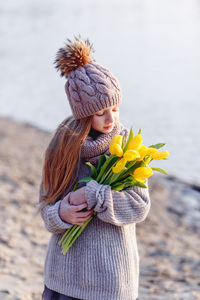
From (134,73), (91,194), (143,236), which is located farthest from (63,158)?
(134,73)

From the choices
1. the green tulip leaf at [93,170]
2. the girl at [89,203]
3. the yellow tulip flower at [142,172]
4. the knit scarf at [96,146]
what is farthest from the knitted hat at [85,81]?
the yellow tulip flower at [142,172]

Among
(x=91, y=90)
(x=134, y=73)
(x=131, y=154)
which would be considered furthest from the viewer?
(x=134, y=73)

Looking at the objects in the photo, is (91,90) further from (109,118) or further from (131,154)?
(131,154)

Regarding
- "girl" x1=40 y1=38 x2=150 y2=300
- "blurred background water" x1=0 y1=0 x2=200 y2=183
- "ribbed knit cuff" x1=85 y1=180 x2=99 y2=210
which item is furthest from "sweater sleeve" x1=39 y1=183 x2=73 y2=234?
"blurred background water" x1=0 y1=0 x2=200 y2=183

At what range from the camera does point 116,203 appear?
2000mm

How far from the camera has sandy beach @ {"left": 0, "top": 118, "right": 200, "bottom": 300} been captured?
362cm

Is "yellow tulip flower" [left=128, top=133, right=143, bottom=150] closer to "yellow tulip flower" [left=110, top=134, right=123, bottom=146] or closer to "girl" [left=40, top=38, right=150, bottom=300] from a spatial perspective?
"yellow tulip flower" [left=110, top=134, right=123, bottom=146]

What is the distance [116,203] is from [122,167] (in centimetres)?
17

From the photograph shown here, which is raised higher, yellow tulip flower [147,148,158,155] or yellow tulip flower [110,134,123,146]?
yellow tulip flower [110,134,123,146]

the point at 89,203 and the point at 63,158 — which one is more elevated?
the point at 63,158

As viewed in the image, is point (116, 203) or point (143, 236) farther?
point (143, 236)

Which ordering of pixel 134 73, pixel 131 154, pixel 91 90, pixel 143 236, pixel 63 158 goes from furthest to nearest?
pixel 134 73 → pixel 143 236 → pixel 63 158 → pixel 91 90 → pixel 131 154

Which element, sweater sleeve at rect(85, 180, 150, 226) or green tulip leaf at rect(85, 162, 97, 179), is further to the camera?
green tulip leaf at rect(85, 162, 97, 179)

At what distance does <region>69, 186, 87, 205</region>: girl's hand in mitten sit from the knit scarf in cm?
18
